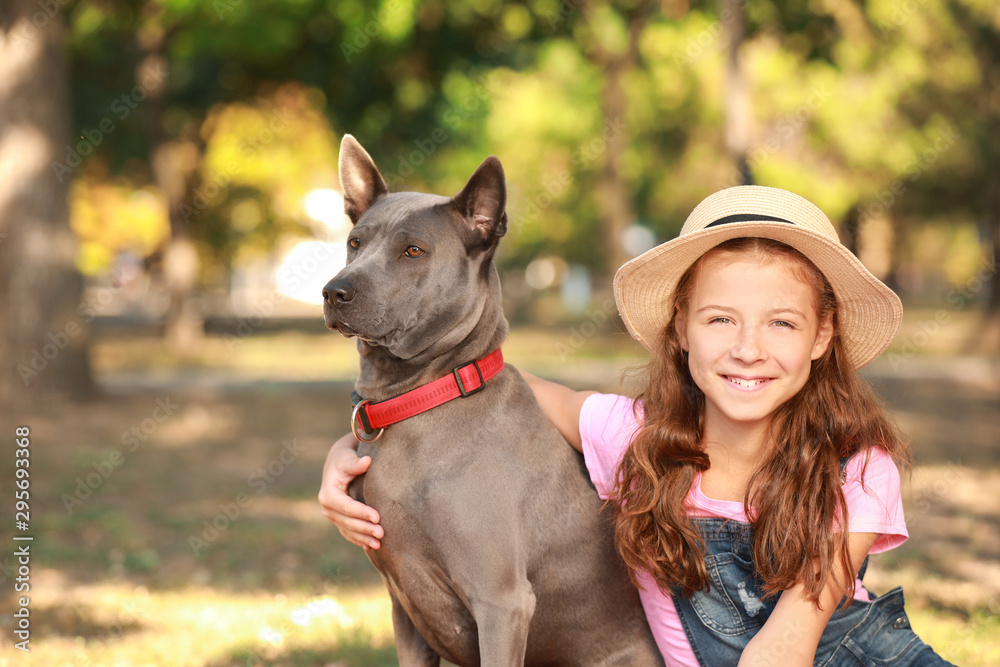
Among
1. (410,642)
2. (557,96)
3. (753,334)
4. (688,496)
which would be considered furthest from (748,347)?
(557,96)

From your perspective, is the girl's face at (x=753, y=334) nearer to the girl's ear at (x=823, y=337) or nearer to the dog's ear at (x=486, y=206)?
the girl's ear at (x=823, y=337)

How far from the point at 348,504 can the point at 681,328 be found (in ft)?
3.98

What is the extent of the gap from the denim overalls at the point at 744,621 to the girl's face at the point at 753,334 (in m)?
0.42

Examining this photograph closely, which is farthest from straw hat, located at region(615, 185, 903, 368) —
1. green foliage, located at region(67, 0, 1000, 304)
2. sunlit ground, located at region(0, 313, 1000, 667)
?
green foliage, located at region(67, 0, 1000, 304)

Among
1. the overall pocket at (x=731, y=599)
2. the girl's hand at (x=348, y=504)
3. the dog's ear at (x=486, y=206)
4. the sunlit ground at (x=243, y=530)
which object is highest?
the dog's ear at (x=486, y=206)

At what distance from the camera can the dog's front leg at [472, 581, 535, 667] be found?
262cm

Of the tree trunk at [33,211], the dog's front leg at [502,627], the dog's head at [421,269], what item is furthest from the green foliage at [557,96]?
the dog's front leg at [502,627]

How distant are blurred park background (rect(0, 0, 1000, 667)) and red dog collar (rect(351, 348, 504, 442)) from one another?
149 cm

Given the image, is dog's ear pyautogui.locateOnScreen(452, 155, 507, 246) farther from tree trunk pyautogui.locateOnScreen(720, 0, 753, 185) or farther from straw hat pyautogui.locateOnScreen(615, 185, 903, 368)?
tree trunk pyautogui.locateOnScreen(720, 0, 753, 185)

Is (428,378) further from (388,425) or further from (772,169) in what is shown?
(772,169)

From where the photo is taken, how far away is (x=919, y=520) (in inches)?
285

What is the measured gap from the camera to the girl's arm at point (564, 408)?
3133mm

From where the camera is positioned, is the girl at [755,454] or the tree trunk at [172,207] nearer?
the girl at [755,454]

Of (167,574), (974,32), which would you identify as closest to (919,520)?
(167,574)
